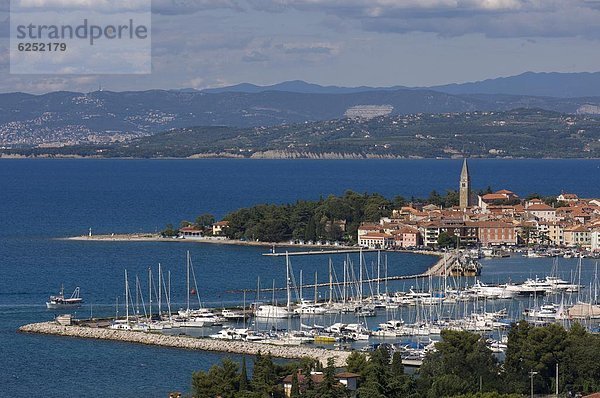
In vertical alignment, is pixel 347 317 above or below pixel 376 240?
below

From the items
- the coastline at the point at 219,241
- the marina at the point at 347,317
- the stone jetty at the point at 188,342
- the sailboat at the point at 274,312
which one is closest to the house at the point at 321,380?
the stone jetty at the point at 188,342

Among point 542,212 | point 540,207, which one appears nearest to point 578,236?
point 542,212

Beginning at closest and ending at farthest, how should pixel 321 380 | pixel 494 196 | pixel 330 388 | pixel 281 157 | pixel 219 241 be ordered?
pixel 330 388 → pixel 321 380 → pixel 219 241 → pixel 494 196 → pixel 281 157

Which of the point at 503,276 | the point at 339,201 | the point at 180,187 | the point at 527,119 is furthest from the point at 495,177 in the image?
the point at 527,119

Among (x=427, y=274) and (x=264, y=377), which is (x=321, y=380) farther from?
(x=427, y=274)

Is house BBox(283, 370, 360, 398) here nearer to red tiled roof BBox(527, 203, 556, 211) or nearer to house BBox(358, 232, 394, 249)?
house BBox(358, 232, 394, 249)

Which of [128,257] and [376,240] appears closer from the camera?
[128,257]

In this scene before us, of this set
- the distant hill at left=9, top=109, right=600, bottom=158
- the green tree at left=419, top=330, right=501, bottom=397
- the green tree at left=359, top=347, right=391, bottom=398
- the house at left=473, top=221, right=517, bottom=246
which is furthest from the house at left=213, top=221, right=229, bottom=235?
the distant hill at left=9, top=109, right=600, bottom=158
